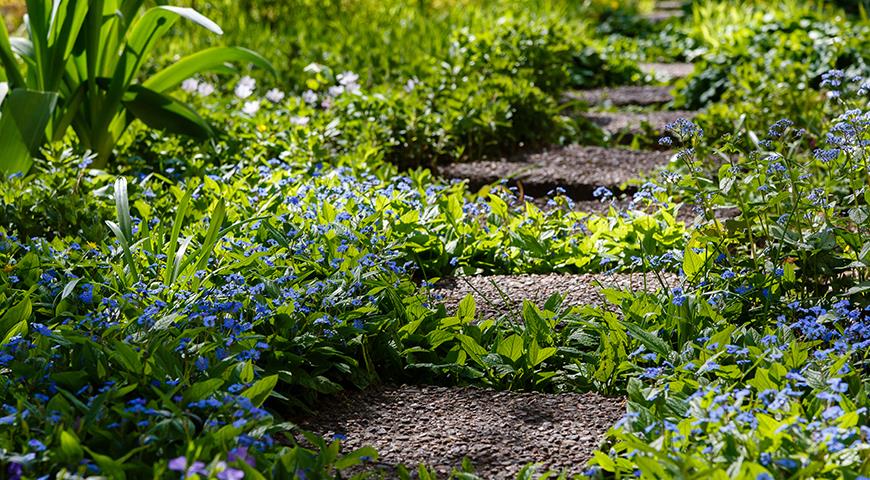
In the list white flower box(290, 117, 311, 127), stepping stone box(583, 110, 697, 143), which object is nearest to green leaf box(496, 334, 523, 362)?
white flower box(290, 117, 311, 127)

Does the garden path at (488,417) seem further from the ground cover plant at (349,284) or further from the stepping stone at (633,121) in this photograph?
the stepping stone at (633,121)

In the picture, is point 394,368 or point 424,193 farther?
point 424,193

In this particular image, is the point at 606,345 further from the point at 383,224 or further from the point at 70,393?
the point at 70,393

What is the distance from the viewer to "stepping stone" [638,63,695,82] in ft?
26.0

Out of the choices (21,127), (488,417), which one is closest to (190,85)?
(21,127)

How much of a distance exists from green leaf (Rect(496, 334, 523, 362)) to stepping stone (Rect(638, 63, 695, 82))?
18.0ft

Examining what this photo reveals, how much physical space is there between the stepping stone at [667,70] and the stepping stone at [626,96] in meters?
0.33

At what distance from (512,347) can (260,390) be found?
0.76 metres

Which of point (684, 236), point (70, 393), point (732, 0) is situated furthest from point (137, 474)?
point (732, 0)

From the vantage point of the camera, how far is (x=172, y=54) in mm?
6680

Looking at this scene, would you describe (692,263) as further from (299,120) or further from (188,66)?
(188,66)

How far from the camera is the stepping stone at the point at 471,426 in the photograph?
219 cm

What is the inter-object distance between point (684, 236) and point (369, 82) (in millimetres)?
3073

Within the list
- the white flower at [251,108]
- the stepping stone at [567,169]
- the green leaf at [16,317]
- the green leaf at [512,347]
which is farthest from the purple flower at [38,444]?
the white flower at [251,108]
